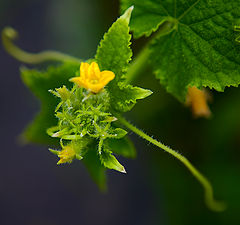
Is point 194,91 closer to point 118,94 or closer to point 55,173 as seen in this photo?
point 118,94

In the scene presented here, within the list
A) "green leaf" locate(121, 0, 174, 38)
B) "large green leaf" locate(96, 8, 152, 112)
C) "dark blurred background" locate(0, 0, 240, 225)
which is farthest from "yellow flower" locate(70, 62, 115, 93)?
"dark blurred background" locate(0, 0, 240, 225)

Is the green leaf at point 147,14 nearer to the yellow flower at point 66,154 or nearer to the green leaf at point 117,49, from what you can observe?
the green leaf at point 117,49

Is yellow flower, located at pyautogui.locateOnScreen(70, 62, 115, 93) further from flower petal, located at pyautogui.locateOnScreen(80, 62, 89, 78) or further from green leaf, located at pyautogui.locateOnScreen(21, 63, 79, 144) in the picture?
green leaf, located at pyautogui.locateOnScreen(21, 63, 79, 144)

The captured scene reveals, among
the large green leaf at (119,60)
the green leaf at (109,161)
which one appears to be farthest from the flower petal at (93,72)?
the green leaf at (109,161)

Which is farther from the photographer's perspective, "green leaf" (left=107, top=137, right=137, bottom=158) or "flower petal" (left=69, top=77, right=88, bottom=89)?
"green leaf" (left=107, top=137, right=137, bottom=158)

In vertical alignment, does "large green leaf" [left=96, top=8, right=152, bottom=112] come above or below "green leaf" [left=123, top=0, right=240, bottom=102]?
below

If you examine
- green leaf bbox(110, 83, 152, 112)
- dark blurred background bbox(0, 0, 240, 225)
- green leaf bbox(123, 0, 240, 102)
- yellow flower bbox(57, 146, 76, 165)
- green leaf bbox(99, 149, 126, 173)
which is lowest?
yellow flower bbox(57, 146, 76, 165)

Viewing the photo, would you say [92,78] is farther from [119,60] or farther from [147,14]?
[147,14]
